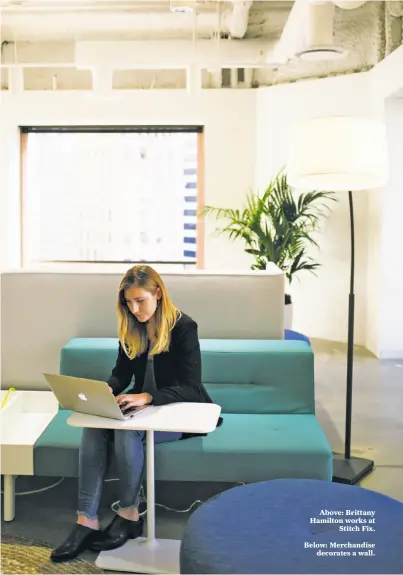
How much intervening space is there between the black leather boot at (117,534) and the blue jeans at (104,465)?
7 centimetres

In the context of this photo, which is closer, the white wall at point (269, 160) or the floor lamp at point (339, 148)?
the floor lamp at point (339, 148)

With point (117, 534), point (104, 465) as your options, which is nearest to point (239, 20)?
point (104, 465)

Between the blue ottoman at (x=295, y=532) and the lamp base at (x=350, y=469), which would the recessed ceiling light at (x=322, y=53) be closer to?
the lamp base at (x=350, y=469)

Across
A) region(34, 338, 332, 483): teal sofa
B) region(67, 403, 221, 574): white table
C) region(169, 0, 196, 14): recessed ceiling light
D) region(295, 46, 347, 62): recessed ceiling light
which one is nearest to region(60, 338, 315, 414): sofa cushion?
region(34, 338, 332, 483): teal sofa

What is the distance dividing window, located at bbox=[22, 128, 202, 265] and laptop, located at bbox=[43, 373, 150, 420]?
20.2 ft

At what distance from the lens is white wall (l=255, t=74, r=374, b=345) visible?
7316mm

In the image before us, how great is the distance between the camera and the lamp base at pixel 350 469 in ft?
11.8

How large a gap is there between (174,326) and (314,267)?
4.67 m

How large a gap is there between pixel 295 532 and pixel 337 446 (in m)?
2.06

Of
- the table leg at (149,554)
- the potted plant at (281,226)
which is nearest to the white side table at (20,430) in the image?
the table leg at (149,554)

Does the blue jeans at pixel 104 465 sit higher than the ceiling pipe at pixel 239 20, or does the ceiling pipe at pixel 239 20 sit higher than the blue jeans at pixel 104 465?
the ceiling pipe at pixel 239 20

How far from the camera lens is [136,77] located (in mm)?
8625

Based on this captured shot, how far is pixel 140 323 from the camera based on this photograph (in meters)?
3.11

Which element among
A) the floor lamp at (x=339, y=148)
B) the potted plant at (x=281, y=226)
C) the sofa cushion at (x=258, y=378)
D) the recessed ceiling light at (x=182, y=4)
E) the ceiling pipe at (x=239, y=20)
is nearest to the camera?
the floor lamp at (x=339, y=148)
